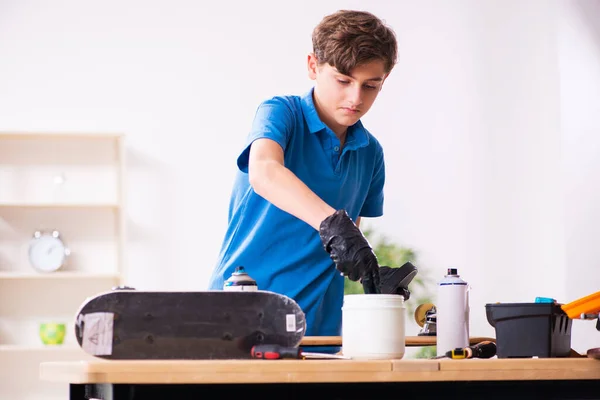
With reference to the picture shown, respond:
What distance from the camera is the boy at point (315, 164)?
1814mm

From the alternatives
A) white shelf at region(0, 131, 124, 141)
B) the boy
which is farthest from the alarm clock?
the boy

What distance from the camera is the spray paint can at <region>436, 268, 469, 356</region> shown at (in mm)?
1678

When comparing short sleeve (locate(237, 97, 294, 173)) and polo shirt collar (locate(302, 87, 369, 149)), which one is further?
polo shirt collar (locate(302, 87, 369, 149))

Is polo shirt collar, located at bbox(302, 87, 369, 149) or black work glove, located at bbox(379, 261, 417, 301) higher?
polo shirt collar, located at bbox(302, 87, 369, 149)

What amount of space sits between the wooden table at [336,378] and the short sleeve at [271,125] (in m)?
0.78

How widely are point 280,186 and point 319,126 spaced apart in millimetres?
366

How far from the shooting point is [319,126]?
6.55ft

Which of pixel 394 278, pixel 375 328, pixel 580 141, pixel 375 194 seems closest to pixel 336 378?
pixel 375 328

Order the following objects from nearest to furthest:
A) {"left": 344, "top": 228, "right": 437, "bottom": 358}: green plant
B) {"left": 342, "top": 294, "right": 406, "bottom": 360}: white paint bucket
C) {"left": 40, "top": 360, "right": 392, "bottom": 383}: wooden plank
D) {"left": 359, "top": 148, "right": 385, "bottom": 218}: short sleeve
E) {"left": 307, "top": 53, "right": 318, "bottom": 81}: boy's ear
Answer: {"left": 40, "top": 360, "right": 392, "bottom": 383}: wooden plank
{"left": 342, "top": 294, "right": 406, "bottom": 360}: white paint bucket
{"left": 307, "top": 53, "right": 318, "bottom": 81}: boy's ear
{"left": 359, "top": 148, "right": 385, "bottom": 218}: short sleeve
{"left": 344, "top": 228, "right": 437, "bottom": 358}: green plant

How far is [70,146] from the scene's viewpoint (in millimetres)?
4973

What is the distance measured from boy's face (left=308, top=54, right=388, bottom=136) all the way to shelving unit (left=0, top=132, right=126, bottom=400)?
3.01 m

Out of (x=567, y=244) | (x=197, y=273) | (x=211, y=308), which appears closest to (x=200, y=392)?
(x=211, y=308)

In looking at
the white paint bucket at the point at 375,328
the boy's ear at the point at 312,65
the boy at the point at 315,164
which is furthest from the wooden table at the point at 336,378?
the boy's ear at the point at 312,65

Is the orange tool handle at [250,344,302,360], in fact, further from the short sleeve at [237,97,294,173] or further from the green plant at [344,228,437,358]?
the green plant at [344,228,437,358]
